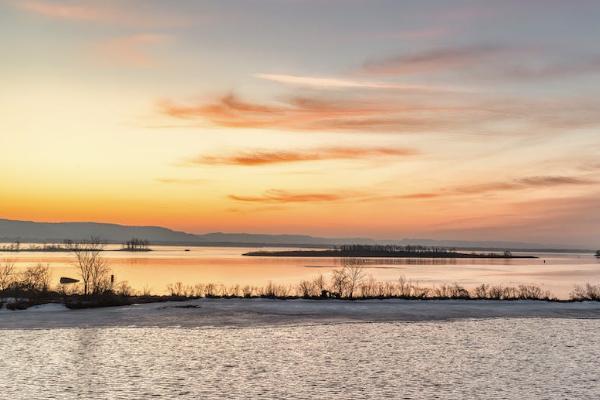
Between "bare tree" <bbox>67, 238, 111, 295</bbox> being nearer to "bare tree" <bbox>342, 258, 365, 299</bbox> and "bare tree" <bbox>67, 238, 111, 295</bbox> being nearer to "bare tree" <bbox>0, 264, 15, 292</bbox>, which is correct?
"bare tree" <bbox>0, 264, 15, 292</bbox>

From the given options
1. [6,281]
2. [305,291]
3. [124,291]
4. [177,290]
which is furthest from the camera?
[177,290]

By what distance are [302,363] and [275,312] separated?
43.5 ft

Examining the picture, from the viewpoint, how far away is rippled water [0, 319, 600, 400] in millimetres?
14289

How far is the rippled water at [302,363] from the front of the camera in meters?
14.3

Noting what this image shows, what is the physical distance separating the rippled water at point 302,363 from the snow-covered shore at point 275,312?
2438 mm

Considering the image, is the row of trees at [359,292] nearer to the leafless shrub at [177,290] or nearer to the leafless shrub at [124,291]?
the leafless shrub at [177,290]

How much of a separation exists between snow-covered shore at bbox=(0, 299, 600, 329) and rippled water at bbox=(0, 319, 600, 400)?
244 centimetres

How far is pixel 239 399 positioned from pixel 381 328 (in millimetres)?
13049

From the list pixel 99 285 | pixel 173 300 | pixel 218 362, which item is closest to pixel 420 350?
pixel 218 362

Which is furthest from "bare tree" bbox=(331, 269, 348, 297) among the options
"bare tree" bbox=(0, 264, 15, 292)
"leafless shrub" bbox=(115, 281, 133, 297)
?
"bare tree" bbox=(0, 264, 15, 292)

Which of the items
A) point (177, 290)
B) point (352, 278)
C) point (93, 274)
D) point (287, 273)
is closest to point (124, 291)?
point (93, 274)

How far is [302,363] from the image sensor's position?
57.8ft

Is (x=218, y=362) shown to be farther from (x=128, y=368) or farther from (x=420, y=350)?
(x=420, y=350)

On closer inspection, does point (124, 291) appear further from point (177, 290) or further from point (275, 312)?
point (275, 312)
